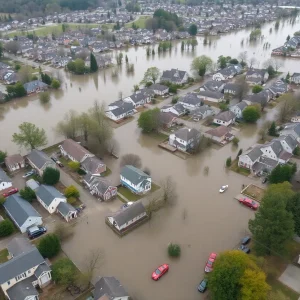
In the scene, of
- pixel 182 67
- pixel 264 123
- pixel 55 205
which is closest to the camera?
pixel 55 205

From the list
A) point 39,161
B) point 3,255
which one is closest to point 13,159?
point 39,161

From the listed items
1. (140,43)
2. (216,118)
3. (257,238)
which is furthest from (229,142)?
(140,43)

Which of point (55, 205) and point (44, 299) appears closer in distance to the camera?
point (44, 299)

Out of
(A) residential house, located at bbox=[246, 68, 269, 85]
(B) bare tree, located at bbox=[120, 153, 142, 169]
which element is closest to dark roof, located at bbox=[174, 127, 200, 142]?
(B) bare tree, located at bbox=[120, 153, 142, 169]

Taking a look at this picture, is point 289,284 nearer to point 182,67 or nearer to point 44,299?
point 44,299

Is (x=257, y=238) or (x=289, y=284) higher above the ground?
(x=257, y=238)

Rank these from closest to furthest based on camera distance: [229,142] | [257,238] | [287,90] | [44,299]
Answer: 1. [44,299]
2. [257,238]
3. [229,142]
4. [287,90]

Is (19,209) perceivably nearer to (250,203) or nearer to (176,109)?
(250,203)

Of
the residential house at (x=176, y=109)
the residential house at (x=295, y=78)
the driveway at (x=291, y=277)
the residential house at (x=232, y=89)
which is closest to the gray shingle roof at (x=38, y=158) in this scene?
the residential house at (x=176, y=109)
